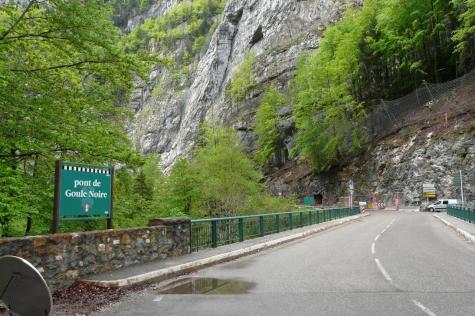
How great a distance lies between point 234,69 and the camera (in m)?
91.8

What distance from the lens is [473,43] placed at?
45.1 meters

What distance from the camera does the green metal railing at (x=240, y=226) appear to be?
13898mm

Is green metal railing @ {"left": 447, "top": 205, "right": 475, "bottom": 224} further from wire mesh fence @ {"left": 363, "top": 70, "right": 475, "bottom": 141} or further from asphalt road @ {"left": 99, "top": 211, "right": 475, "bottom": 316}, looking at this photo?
wire mesh fence @ {"left": 363, "top": 70, "right": 475, "bottom": 141}

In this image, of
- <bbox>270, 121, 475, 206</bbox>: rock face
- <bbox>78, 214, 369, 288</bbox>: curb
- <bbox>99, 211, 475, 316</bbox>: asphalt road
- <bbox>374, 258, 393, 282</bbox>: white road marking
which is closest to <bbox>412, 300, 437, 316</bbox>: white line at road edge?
<bbox>99, 211, 475, 316</bbox>: asphalt road

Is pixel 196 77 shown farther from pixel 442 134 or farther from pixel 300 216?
pixel 300 216

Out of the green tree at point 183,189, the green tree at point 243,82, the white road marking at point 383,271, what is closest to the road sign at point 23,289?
the white road marking at point 383,271

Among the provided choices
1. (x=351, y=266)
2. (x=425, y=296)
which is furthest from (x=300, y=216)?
(x=425, y=296)

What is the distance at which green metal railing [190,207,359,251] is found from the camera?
547 inches

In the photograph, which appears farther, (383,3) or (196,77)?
(196,77)

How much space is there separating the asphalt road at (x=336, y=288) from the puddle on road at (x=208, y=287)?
0.11 meters

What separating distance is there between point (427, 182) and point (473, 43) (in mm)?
16562

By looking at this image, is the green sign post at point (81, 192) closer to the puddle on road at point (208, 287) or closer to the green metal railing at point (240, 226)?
the puddle on road at point (208, 287)

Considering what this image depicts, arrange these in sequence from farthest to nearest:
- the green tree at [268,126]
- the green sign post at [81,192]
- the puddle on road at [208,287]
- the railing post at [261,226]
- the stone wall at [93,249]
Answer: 1. the green tree at [268,126]
2. the railing post at [261,226]
3. the green sign post at [81,192]
4. the puddle on road at [208,287]
5. the stone wall at [93,249]

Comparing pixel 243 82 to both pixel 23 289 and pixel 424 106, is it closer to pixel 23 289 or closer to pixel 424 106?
pixel 424 106
